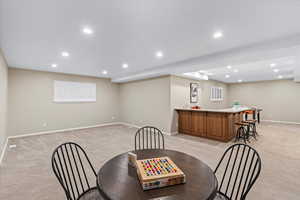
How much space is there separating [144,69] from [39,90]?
169 inches

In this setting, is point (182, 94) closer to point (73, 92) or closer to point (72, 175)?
point (72, 175)

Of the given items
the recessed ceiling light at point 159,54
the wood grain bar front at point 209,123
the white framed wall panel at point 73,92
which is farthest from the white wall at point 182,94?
the white framed wall panel at point 73,92

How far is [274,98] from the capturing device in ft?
26.9

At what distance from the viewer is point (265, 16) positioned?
2049 mm

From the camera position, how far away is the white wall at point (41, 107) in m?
5.04

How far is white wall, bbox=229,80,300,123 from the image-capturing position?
7574 mm

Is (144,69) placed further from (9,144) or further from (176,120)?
(9,144)

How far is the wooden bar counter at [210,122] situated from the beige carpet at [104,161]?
1.61ft

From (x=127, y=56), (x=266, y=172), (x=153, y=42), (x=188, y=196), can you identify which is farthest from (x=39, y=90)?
(x=266, y=172)

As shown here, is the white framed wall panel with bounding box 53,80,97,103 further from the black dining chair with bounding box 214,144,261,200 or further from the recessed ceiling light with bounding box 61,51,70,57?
the black dining chair with bounding box 214,144,261,200

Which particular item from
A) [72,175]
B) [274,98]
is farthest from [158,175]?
[274,98]

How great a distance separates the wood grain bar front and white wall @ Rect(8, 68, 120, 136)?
443 centimetres

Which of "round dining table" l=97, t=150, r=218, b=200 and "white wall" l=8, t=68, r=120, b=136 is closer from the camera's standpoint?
"round dining table" l=97, t=150, r=218, b=200

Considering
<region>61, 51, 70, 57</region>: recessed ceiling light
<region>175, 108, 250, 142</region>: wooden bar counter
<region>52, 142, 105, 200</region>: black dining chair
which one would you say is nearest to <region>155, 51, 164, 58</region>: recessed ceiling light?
<region>61, 51, 70, 57</region>: recessed ceiling light
